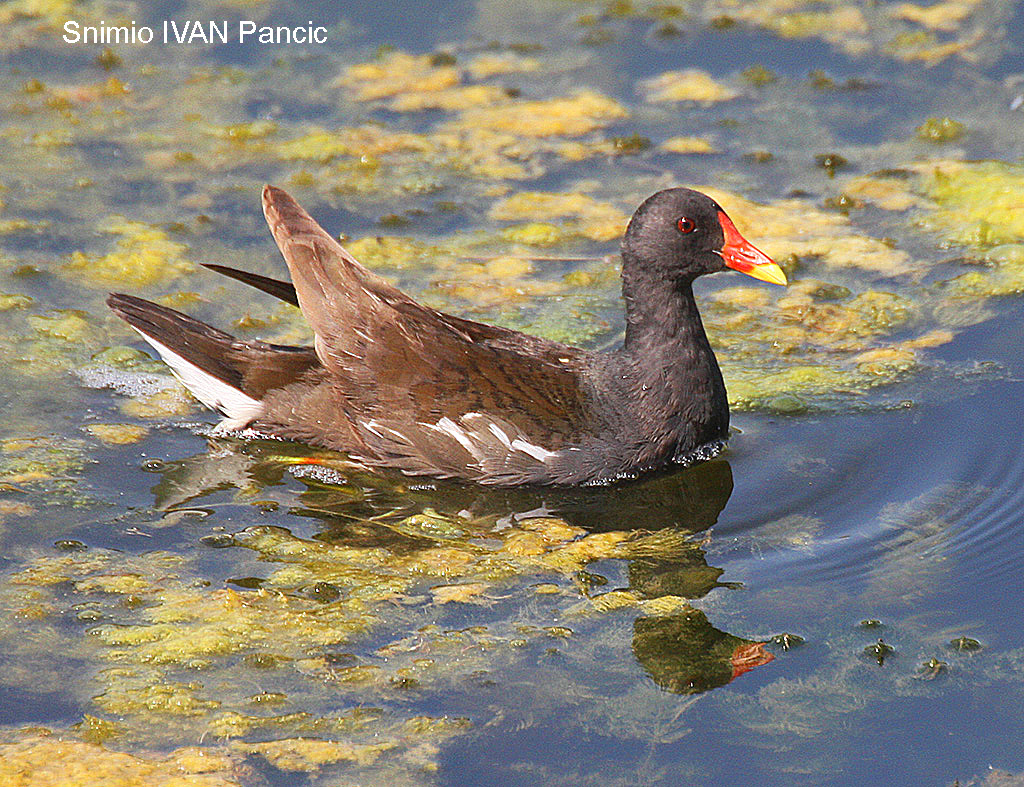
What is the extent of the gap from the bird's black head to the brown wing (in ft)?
1.45

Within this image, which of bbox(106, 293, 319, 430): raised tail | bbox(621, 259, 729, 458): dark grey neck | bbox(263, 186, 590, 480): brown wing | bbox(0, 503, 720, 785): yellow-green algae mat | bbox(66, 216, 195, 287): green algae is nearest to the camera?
bbox(0, 503, 720, 785): yellow-green algae mat

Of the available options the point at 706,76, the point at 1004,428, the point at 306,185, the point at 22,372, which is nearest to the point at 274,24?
the point at 306,185

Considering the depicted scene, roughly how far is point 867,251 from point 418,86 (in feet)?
9.83

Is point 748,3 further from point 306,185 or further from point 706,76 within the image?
point 306,185

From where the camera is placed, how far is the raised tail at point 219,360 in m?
5.27

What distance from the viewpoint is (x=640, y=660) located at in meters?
4.12

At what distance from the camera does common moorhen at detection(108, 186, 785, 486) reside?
16.3 ft

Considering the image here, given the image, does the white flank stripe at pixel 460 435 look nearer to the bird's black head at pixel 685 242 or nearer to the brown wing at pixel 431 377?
the brown wing at pixel 431 377

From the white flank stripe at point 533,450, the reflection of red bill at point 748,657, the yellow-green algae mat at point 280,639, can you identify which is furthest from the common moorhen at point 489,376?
the reflection of red bill at point 748,657

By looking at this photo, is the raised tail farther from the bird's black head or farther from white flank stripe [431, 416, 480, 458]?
the bird's black head

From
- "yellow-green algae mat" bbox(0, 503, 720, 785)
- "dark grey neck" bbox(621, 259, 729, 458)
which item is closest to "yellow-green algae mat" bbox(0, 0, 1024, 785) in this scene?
"yellow-green algae mat" bbox(0, 503, 720, 785)

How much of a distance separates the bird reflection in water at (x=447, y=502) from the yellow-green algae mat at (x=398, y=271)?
6cm

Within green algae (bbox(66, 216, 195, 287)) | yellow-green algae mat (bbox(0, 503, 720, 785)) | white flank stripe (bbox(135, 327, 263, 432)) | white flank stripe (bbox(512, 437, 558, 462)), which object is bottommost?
yellow-green algae mat (bbox(0, 503, 720, 785))

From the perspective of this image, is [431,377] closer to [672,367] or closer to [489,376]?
[489,376]
